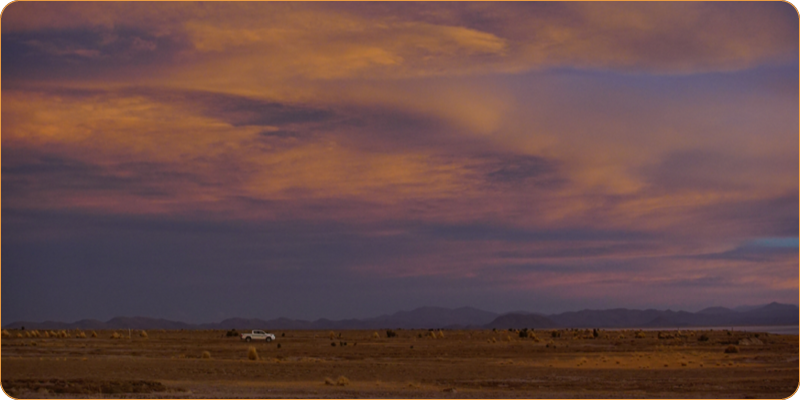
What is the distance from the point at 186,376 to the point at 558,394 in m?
17.8

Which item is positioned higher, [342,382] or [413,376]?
[342,382]

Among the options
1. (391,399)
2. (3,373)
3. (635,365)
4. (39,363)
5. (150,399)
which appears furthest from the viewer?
(635,365)

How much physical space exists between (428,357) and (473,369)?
11.2m

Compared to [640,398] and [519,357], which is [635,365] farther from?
[640,398]

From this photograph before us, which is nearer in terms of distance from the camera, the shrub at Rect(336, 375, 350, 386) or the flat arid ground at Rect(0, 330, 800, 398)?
the flat arid ground at Rect(0, 330, 800, 398)

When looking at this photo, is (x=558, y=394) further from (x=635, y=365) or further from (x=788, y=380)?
(x=635, y=365)

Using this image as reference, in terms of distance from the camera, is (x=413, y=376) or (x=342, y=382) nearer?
(x=342, y=382)

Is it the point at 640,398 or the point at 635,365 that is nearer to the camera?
the point at 640,398

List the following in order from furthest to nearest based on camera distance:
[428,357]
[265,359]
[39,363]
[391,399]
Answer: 1. [428,357]
2. [265,359]
3. [39,363]
4. [391,399]

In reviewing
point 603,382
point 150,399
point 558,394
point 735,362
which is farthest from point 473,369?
Result: point 150,399

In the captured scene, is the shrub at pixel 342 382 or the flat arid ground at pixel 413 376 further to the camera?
the shrub at pixel 342 382

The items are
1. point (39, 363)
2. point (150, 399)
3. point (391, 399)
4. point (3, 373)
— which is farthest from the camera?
point (39, 363)

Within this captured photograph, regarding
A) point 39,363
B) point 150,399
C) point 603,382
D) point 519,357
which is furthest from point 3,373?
point 519,357

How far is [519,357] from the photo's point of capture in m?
57.4
